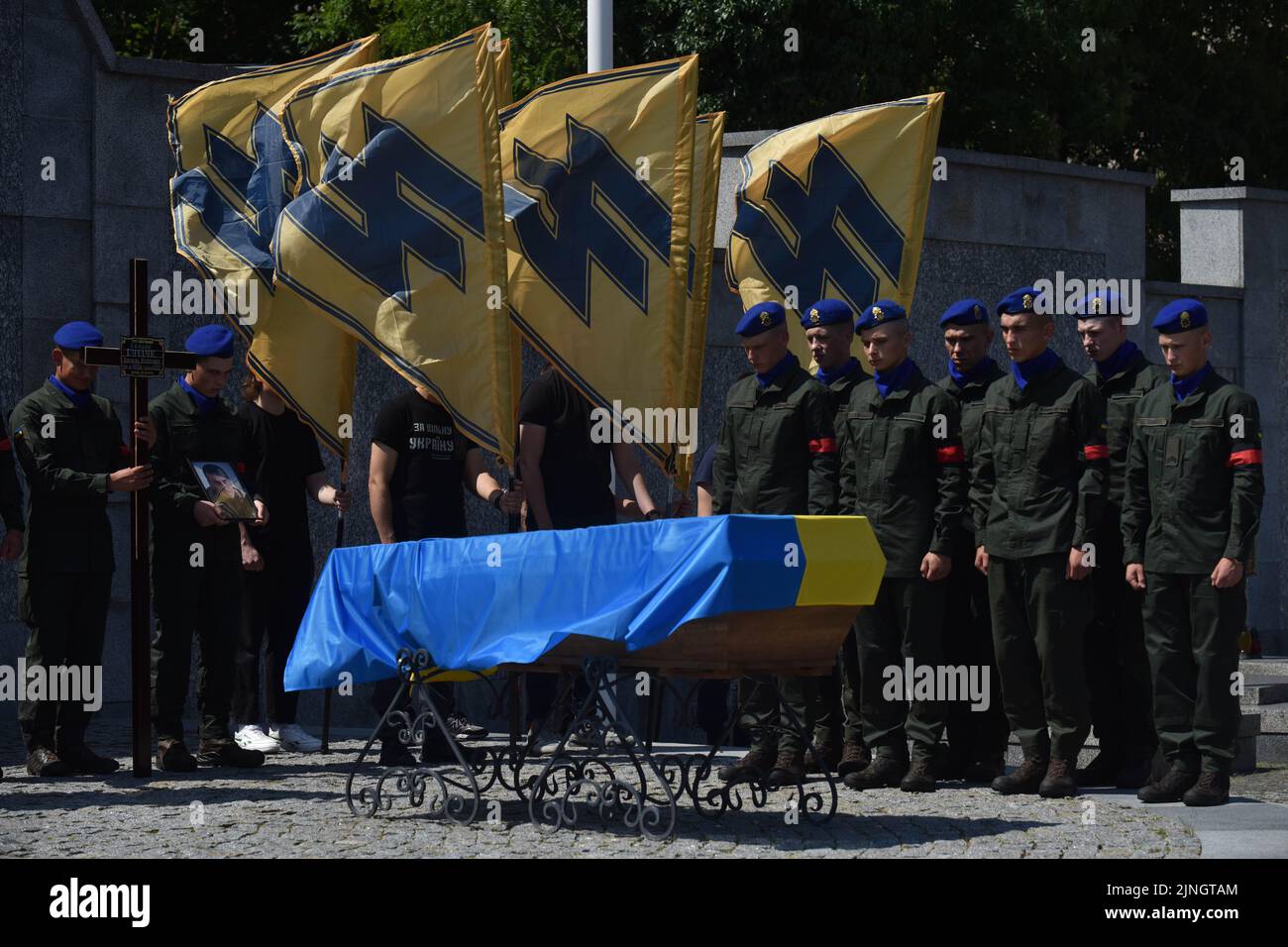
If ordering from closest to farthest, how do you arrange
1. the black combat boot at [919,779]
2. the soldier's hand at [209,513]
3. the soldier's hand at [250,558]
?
the black combat boot at [919,779]
the soldier's hand at [209,513]
the soldier's hand at [250,558]

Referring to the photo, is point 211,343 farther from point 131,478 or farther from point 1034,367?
point 1034,367

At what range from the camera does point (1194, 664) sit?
855cm

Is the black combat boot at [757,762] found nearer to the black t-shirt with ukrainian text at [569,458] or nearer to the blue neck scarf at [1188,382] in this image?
the black t-shirt with ukrainian text at [569,458]

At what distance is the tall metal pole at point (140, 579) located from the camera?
9453 millimetres

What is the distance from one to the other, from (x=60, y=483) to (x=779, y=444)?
351cm

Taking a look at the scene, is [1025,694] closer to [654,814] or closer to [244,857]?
[654,814]

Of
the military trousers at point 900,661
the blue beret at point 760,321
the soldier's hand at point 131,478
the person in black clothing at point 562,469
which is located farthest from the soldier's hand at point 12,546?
Result: the military trousers at point 900,661

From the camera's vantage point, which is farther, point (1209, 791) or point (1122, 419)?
point (1122, 419)

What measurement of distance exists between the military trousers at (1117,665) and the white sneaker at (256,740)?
14.4 feet

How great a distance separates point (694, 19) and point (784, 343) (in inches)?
590

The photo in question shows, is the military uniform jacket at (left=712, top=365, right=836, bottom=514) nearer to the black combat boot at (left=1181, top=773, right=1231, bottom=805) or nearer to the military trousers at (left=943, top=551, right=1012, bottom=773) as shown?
the military trousers at (left=943, top=551, right=1012, bottom=773)

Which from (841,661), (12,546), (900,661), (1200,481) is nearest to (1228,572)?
(1200,481)

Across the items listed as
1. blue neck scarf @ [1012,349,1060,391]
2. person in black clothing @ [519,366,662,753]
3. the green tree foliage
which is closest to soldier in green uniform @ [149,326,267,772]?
person in black clothing @ [519,366,662,753]

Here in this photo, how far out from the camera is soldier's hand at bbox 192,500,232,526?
9.84m
